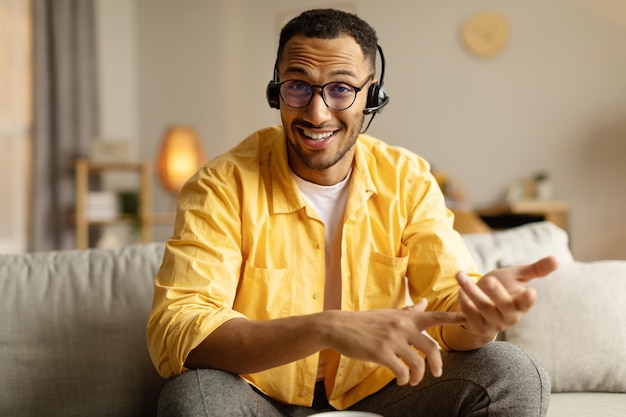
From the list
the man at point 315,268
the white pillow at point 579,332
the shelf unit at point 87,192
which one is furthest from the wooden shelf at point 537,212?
the man at point 315,268

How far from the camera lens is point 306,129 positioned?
1500 millimetres

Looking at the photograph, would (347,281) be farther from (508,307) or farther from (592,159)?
(592,159)

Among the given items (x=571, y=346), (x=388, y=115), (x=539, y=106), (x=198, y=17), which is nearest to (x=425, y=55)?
(x=388, y=115)

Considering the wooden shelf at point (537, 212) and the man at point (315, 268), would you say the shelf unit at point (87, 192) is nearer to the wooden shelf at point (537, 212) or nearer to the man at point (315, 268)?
the wooden shelf at point (537, 212)

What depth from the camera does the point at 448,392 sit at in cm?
137

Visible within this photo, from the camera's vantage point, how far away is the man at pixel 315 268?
1260 mm

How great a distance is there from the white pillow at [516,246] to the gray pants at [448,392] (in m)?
0.62

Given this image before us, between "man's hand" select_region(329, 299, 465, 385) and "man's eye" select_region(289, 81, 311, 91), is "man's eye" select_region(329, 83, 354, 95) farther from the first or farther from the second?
"man's hand" select_region(329, 299, 465, 385)

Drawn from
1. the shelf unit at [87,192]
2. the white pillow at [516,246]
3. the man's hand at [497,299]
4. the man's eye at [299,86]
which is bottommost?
the shelf unit at [87,192]

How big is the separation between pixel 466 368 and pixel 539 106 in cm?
353

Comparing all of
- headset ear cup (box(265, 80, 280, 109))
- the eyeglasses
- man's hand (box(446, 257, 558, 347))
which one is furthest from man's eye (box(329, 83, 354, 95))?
man's hand (box(446, 257, 558, 347))

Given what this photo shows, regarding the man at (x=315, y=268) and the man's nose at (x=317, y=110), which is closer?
the man at (x=315, y=268)

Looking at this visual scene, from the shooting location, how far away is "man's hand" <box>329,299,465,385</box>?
3.66 feet

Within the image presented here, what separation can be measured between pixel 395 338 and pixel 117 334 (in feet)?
2.63
